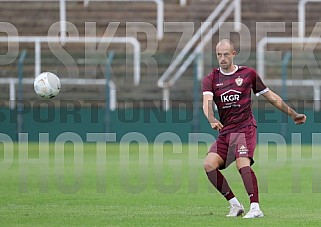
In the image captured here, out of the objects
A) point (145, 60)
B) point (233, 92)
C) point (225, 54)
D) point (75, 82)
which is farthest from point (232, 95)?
point (75, 82)

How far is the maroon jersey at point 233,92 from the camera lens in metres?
10.3

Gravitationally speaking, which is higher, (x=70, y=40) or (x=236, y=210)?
(x=70, y=40)

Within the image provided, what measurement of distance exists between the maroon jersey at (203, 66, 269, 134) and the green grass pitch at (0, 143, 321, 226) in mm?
1086

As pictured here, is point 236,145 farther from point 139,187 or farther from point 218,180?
point 139,187

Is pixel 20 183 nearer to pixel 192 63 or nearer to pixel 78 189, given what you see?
pixel 78 189

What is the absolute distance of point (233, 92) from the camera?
33.7 feet

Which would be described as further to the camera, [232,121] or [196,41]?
[196,41]

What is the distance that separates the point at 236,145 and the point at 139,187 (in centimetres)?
412

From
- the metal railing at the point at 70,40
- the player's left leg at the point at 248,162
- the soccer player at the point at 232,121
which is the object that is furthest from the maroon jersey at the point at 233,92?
the metal railing at the point at 70,40

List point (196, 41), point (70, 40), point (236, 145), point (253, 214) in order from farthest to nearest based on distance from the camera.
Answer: point (70, 40) → point (196, 41) → point (236, 145) → point (253, 214)

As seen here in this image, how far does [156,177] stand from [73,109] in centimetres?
1038

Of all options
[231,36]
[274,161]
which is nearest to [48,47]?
[231,36]

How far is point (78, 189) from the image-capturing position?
1370cm

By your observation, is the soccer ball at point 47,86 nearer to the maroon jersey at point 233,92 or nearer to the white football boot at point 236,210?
the maroon jersey at point 233,92
